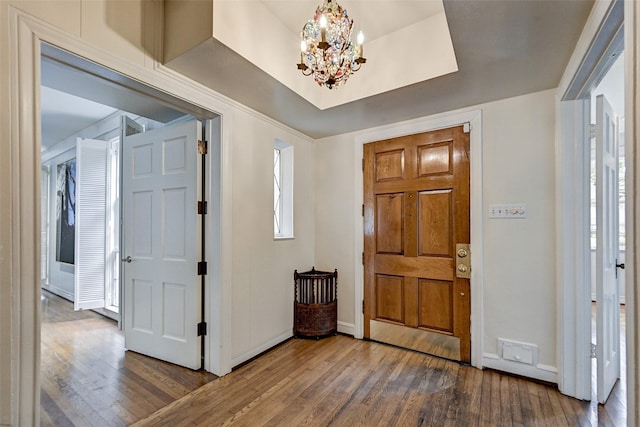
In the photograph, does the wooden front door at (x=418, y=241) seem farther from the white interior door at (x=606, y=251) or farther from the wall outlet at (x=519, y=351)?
the white interior door at (x=606, y=251)

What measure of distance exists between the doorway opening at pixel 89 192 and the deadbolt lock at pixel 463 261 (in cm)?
218

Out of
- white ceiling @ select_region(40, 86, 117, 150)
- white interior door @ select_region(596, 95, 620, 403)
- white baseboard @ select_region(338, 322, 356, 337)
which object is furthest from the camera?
white ceiling @ select_region(40, 86, 117, 150)

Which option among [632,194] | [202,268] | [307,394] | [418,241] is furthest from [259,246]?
[632,194]

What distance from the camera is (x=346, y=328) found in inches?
125

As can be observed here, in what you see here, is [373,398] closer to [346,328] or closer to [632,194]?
[346,328]

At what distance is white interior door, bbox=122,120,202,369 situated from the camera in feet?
7.89

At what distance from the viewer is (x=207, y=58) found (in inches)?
72.2

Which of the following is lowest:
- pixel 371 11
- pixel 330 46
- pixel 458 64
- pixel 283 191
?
pixel 283 191

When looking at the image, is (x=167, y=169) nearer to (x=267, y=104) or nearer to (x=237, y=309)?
(x=267, y=104)

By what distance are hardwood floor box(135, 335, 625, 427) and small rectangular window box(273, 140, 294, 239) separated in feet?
4.23

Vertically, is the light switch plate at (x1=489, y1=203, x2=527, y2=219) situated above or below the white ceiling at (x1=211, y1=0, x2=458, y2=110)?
below

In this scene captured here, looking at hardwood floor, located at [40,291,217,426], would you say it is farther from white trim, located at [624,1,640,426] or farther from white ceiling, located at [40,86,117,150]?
white ceiling, located at [40,86,117,150]

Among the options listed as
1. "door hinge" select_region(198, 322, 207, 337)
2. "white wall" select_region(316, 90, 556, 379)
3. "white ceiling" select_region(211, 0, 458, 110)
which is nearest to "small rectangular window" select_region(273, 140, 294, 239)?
"white ceiling" select_region(211, 0, 458, 110)

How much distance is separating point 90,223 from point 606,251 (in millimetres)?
5247
